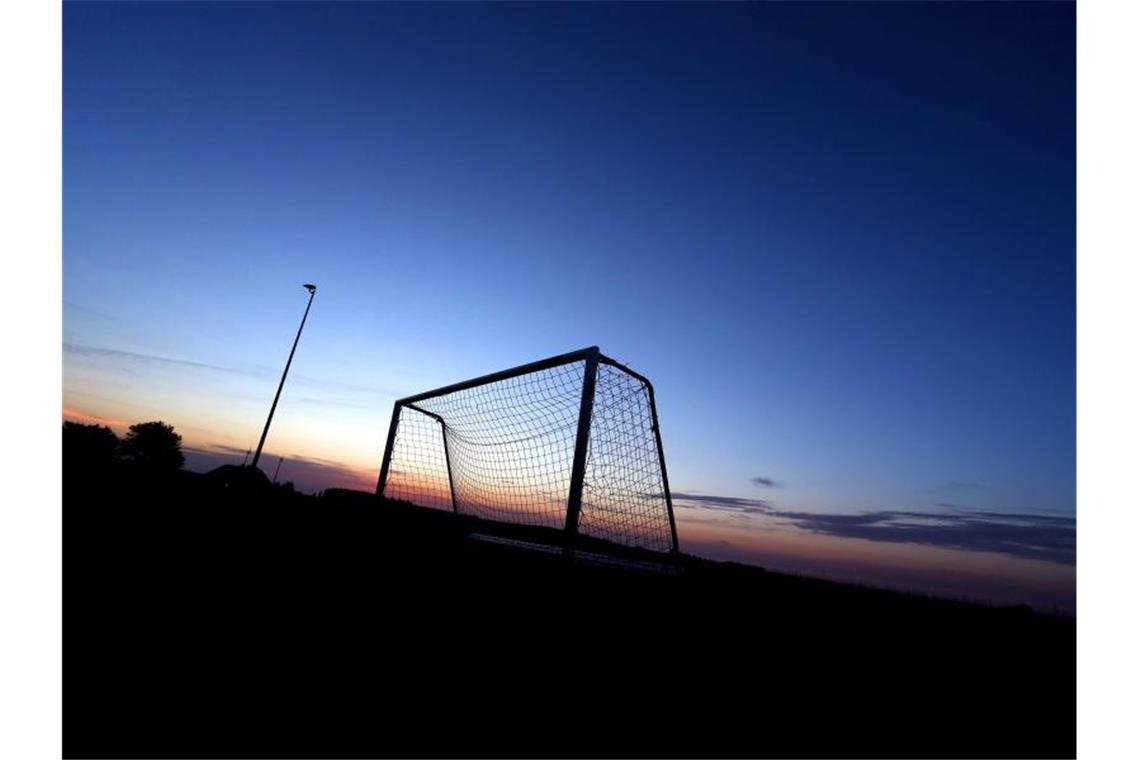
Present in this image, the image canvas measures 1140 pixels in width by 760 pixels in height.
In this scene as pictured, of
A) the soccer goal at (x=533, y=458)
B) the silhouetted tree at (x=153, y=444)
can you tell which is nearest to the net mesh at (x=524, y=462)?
the soccer goal at (x=533, y=458)

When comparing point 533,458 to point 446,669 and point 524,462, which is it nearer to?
point 524,462

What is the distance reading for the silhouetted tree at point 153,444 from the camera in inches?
1259

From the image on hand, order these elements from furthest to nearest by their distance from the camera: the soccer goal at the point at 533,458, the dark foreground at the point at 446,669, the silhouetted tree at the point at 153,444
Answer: the silhouetted tree at the point at 153,444 < the soccer goal at the point at 533,458 < the dark foreground at the point at 446,669

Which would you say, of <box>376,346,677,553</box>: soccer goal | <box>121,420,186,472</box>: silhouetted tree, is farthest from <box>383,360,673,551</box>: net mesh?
<box>121,420,186,472</box>: silhouetted tree

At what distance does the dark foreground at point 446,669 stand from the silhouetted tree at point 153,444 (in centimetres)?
3915

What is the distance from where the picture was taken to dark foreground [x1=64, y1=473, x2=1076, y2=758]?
127cm

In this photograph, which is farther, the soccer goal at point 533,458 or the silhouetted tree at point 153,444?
the silhouetted tree at point 153,444

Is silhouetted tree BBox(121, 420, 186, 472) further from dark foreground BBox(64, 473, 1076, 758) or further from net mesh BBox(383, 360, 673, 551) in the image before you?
dark foreground BBox(64, 473, 1076, 758)

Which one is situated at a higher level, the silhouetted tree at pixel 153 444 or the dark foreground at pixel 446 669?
the dark foreground at pixel 446 669

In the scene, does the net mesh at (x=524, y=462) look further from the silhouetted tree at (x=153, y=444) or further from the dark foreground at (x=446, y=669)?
the silhouetted tree at (x=153, y=444)

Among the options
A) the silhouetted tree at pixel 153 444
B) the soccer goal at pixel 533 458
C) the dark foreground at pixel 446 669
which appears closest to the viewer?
the dark foreground at pixel 446 669
